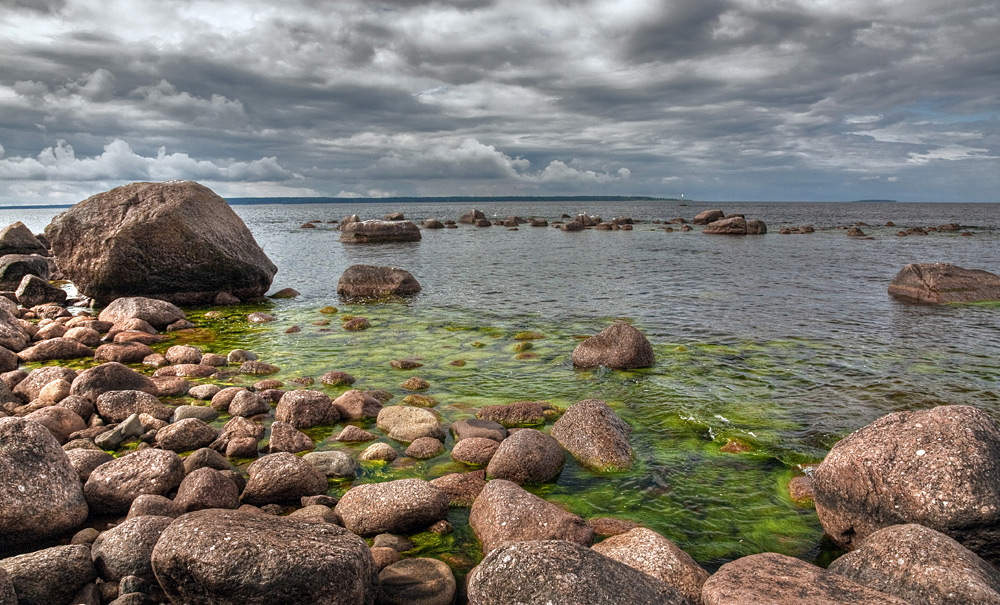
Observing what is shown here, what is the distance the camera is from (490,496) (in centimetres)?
595

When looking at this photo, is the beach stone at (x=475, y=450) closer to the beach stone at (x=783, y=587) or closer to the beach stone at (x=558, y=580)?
the beach stone at (x=558, y=580)

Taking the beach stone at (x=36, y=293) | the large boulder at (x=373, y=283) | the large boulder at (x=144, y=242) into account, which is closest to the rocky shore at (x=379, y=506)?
the large boulder at (x=144, y=242)

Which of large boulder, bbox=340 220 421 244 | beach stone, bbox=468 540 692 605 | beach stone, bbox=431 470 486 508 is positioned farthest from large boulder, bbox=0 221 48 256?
→ beach stone, bbox=468 540 692 605

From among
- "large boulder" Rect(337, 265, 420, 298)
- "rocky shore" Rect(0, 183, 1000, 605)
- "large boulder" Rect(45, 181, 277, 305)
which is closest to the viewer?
"rocky shore" Rect(0, 183, 1000, 605)

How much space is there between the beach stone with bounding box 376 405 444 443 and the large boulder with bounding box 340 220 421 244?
45.4m

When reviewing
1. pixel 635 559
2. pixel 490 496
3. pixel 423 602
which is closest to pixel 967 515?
pixel 635 559

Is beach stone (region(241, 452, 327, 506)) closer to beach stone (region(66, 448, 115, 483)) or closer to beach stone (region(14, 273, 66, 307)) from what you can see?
beach stone (region(66, 448, 115, 483))

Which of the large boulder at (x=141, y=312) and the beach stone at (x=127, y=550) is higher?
the large boulder at (x=141, y=312)

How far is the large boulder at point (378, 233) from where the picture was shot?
172ft

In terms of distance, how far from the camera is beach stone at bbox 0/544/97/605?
438cm

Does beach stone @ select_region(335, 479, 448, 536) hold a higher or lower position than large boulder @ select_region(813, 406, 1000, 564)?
lower

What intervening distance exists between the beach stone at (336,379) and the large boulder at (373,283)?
9.99m

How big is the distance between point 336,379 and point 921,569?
9021 mm

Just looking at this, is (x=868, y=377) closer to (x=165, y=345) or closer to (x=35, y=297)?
(x=165, y=345)
